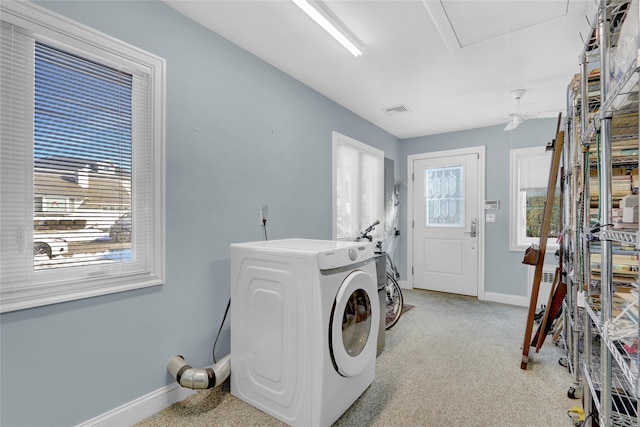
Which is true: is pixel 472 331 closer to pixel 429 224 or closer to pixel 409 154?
pixel 429 224

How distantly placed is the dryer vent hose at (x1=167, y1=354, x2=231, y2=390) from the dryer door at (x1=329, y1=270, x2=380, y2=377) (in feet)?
2.63

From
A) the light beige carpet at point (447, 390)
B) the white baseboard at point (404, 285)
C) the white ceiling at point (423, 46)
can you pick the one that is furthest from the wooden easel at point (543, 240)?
the white baseboard at point (404, 285)

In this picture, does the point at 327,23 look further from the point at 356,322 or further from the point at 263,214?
the point at 356,322

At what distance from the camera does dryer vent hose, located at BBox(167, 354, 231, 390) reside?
174 centimetres

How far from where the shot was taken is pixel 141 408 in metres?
1.68

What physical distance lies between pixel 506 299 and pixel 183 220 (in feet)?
13.9

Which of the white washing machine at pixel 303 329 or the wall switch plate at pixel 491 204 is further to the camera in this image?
the wall switch plate at pixel 491 204

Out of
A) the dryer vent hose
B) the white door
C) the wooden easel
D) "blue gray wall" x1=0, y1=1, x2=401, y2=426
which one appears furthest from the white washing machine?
the white door

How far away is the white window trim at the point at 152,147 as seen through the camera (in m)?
1.31

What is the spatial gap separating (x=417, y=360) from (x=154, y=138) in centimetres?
256

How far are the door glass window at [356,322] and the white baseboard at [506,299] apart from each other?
10.0 feet

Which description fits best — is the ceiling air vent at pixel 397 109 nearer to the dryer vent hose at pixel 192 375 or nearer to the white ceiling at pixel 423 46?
the white ceiling at pixel 423 46

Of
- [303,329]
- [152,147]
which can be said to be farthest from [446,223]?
[152,147]

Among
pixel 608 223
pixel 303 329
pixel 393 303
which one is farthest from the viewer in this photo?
pixel 393 303
